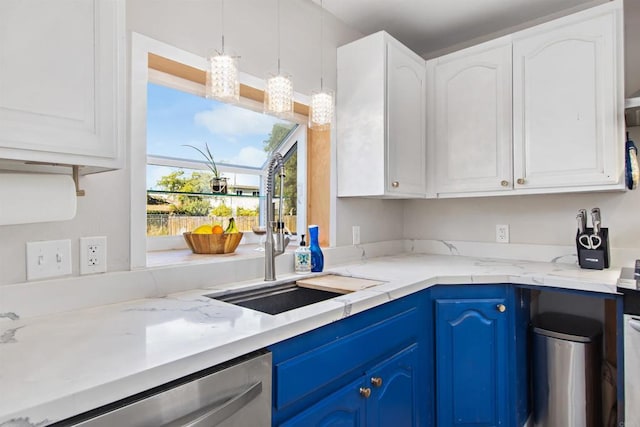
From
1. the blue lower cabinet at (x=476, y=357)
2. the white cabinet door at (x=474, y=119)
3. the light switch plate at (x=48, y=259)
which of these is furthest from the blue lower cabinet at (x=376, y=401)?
the white cabinet door at (x=474, y=119)

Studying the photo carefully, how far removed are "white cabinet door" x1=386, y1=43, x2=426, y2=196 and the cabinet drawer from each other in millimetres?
834

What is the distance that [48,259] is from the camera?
1122 mm

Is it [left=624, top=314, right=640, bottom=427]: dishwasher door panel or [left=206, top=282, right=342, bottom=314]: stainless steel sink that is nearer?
[left=624, top=314, right=640, bottom=427]: dishwasher door panel

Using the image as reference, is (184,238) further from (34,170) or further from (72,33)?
(72,33)

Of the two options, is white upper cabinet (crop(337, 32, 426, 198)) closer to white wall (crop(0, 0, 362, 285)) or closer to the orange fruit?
white wall (crop(0, 0, 362, 285))

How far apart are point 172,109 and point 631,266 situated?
8.14 ft

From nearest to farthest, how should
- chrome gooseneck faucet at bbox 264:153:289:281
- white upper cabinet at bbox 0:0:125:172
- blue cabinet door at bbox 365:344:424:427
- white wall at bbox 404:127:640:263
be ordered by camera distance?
white upper cabinet at bbox 0:0:125:172 → blue cabinet door at bbox 365:344:424:427 → chrome gooseneck faucet at bbox 264:153:289:281 → white wall at bbox 404:127:640:263

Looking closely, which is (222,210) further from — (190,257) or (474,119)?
(474,119)

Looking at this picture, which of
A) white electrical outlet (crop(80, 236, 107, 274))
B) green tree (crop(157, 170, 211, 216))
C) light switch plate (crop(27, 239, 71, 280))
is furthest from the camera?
green tree (crop(157, 170, 211, 216))

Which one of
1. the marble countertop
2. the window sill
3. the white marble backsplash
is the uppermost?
the window sill

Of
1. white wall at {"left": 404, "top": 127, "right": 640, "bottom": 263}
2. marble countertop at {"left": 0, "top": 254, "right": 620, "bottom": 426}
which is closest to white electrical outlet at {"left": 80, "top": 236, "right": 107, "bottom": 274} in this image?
marble countertop at {"left": 0, "top": 254, "right": 620, "bottom": 426}

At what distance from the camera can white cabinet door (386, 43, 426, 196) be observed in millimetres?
2045

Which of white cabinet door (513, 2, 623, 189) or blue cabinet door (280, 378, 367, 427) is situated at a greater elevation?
white cabinet door (513, 2, 623, 189)

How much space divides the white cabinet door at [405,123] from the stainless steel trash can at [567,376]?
1.05 m
